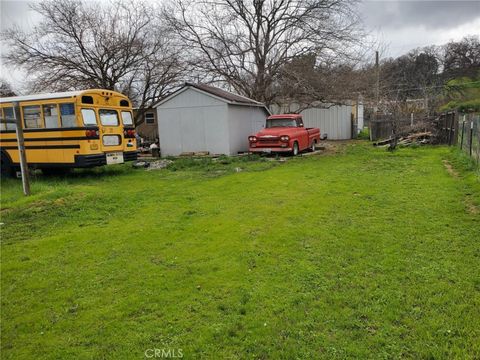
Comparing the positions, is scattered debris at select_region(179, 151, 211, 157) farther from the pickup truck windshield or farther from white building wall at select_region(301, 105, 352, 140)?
white building wall at select_region(301, 105, 352, 140)

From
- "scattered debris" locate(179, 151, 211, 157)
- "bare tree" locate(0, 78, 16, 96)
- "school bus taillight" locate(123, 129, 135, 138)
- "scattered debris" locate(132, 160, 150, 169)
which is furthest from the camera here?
"bare tree" locate(0, 78, 16, 96)

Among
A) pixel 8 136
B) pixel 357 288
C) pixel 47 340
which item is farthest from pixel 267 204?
pixel 8 136

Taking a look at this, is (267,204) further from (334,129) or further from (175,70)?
(334,129)

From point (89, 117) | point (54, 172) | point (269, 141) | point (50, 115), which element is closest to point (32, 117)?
point (50, 115)

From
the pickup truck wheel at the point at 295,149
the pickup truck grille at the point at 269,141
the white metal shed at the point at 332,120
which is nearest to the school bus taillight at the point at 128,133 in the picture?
the pickup truck grille at the point at 269,141

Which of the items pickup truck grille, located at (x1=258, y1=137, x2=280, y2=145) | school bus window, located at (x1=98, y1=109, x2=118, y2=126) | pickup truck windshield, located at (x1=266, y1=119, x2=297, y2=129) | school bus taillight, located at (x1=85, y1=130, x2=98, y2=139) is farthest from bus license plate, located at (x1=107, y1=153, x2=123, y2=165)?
pickup truck windshield, located at (x1=266, y1=119, x2=297, y2=129)

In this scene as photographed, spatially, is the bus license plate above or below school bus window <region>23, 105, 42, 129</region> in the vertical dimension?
below

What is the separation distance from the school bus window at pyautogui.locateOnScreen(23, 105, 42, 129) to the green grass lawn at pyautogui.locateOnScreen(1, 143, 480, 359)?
13.6ft

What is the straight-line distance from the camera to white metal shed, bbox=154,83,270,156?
16.5m

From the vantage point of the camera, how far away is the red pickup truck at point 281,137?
15.2 metres

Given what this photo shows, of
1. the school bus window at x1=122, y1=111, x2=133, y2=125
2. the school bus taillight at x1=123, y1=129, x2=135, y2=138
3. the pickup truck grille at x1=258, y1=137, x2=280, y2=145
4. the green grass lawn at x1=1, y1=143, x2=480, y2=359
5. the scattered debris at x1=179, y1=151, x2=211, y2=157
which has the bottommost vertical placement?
the green grass lawn at x1=1, y1=143, x2=480, y2=359

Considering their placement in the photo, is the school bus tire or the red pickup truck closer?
the school bus tire

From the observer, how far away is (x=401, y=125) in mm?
19297

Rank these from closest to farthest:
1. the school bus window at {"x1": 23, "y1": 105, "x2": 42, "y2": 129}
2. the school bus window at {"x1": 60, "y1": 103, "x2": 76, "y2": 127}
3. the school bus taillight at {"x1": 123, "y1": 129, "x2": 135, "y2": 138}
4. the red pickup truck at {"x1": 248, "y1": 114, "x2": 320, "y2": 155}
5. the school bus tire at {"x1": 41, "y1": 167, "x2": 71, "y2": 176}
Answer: the school bus window at {"x1": 60, "y1": 103, "x2": 76, "y2": 127}, the school bus window at {"x1": 23, "y1": 105, "x2": 42, "y2": 129}, the school bus taillight at {"x1": 123, "y1": 129, "x2": 135, "y2": 138}, the school bus tire at {"x1": 41, "y1": 167, "x2": 71, "y2": 176}, the red pickup truck at {"x1": 248, "y1": 114, "x2": 320, "y2": 155}
